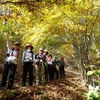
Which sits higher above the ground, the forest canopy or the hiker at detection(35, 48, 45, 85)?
the forest canopy

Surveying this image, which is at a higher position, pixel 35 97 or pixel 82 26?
pixel 82 26

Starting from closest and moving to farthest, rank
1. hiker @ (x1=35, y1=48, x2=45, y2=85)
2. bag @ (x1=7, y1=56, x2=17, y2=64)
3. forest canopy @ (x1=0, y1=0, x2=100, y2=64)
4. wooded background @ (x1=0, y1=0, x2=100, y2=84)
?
bag @ (x1=7, y1=56, x2=17, y2=64) → wooded background @ (x1=0, y1=0, x2=100, y2=84) → forest canopy @ (x1=0, y1=0, x2=100, y2=64) → hiker @ (x1=35, y1=48, x2=45, y2=85)

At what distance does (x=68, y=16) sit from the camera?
972cm

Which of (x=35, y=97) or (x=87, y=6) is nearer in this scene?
(x=35, y=97)

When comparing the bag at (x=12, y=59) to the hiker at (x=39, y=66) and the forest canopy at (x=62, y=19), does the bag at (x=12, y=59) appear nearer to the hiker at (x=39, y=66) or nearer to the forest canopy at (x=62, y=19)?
the forest canopy at (x=62, y=19)

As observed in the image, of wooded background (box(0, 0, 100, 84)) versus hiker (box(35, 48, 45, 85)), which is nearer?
wooded background (box(0, 0, 100, 84))

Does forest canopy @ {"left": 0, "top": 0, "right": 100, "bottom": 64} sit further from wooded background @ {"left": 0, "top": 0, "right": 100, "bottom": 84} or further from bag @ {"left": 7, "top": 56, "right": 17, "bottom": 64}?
bag @ {"left": 7, "top": 56, "right": 17, "bottom": 64}

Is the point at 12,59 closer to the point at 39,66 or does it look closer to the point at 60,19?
the point at 39,66

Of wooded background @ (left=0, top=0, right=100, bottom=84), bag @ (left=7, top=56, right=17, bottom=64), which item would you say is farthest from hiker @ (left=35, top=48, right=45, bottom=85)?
bag @ (left=7, top=56, right=17, bottom=64)

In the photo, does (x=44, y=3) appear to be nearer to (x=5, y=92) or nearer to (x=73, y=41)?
(x=5, y=92)

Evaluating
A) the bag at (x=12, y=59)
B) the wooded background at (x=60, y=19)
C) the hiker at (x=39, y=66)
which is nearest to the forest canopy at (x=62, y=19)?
the wooded background at (x=60, y=19)

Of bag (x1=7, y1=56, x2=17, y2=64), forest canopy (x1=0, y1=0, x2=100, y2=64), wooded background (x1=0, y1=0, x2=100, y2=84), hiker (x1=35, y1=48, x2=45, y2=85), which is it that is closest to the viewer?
bag (x1=7, y1=56, x2=17, y2=64)

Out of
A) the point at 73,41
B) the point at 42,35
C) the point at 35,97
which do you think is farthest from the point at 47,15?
the point at 35,97

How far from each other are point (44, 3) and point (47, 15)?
296 cm
